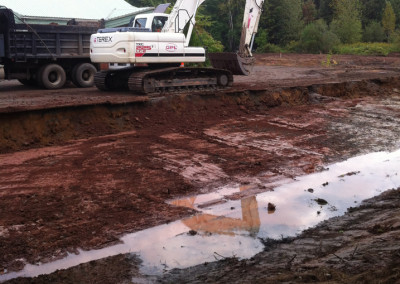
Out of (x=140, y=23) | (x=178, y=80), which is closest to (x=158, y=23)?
(x=140, y=23)

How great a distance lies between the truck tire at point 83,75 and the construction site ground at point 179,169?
4.82 feet

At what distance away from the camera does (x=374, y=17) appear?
57.3 meters

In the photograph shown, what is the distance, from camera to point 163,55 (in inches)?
571

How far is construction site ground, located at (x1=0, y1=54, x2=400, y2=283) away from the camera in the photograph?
17.0 ft

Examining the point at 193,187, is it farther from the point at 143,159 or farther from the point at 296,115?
the point at 296,115

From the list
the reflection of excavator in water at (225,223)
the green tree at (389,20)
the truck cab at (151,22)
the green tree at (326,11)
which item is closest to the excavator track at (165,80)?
the truck cab at (151,22)

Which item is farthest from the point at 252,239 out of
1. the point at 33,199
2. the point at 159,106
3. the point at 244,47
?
the point at 244,47

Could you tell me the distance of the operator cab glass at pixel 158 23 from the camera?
15219mm

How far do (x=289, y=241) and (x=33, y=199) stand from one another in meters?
3.81

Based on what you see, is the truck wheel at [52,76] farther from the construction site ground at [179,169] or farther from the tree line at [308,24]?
the tree line at [308,24]

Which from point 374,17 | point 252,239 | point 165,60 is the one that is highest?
point 374,17

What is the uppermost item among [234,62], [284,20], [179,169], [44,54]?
[284,20]

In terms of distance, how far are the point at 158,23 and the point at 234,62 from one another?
9.10 ft

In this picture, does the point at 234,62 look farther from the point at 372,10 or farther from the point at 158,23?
the point at 372,10
